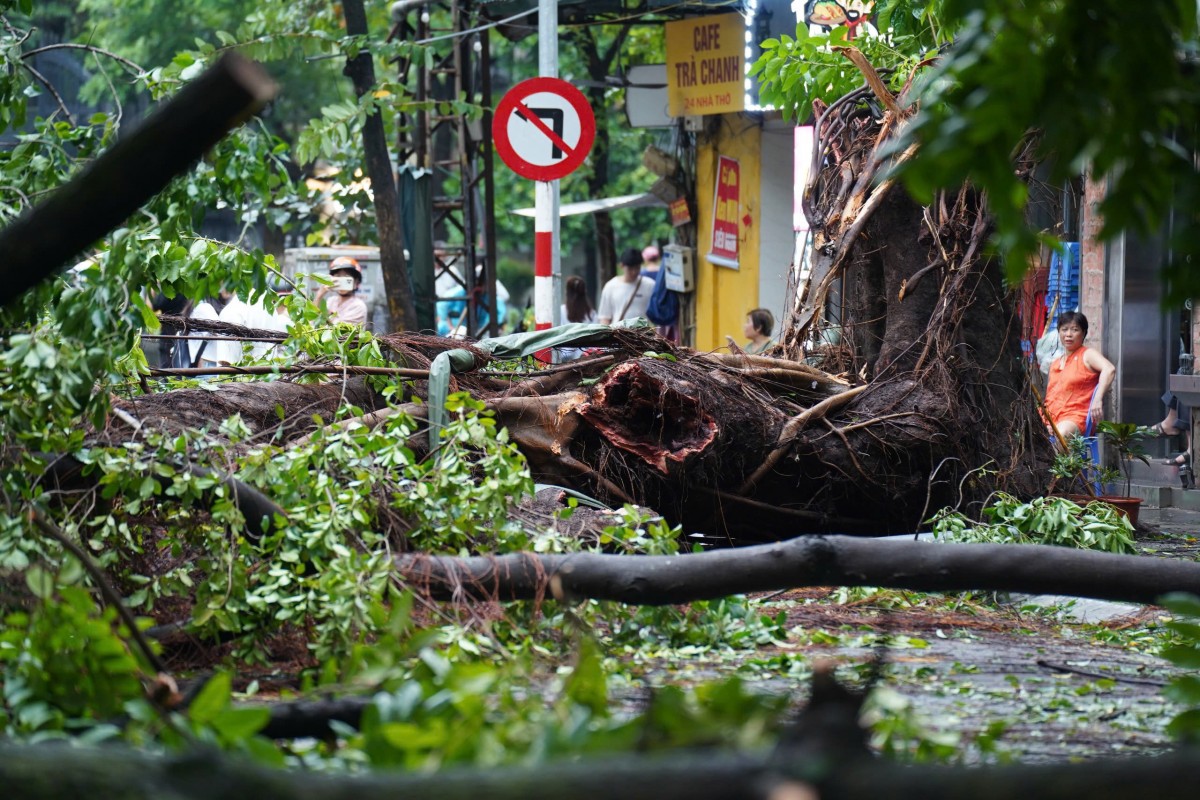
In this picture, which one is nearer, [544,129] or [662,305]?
[544,129]

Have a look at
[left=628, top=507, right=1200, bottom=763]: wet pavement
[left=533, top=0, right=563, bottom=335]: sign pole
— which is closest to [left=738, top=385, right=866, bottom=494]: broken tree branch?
[left=628, top=507, right=1200, bottom=763]: wet pavement

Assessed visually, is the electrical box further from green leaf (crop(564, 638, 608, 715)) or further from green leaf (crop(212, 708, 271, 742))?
green leaf (crop(212, 708, 271, 742))

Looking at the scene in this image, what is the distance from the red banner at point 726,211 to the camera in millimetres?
17516

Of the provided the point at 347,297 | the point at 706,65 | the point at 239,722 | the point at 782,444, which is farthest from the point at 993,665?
the point at 706,65

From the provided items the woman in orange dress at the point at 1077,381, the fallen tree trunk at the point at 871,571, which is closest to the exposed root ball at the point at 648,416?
the fallen tree trunk at the point at 871,571

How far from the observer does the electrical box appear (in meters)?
18.0

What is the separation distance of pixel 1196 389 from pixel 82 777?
10949mm

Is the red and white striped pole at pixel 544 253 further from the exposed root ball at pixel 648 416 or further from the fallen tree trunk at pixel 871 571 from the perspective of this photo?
the fallen tree trunk at pixel 871 571

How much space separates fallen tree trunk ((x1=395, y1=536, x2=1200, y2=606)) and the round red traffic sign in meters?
6.20

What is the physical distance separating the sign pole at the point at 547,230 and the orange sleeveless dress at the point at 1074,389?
414cm

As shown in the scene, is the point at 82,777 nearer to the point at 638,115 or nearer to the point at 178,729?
the point at 178,729

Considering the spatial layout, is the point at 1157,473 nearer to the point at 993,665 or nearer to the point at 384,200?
the point at 384,200

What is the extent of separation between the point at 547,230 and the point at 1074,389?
449cm

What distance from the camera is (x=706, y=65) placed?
53.8ft
